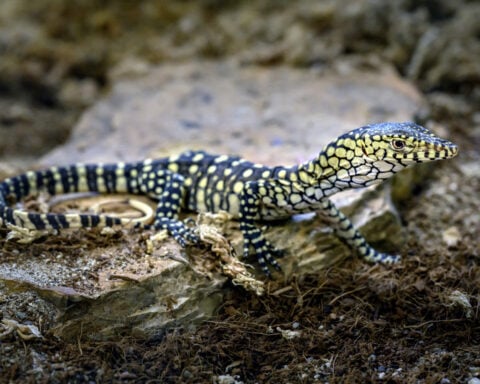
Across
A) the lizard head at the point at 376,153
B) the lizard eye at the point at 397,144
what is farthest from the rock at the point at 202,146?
the lizard eye at the point at 397,144

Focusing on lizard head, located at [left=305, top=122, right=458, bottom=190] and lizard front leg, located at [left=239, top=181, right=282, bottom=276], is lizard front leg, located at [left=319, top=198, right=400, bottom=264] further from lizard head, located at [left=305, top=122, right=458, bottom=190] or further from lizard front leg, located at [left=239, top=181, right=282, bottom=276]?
lizard front leg, located at [left=239, top=181, right=282, bottom=276]

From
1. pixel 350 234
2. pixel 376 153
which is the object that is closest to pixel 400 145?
pixel 376 153

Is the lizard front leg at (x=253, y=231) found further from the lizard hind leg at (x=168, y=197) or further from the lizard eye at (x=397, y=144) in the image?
the lizard eye at (x=397, y=144)

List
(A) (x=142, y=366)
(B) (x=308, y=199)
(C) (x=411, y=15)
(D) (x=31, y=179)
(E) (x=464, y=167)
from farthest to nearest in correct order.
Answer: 1. (C) (x=411, y=15)
2. (E) (x=464, y=167)
3. (D) (x=31, y=179)
4. (B) (x=308, y=199)
5. (A) (x=142, y=366)

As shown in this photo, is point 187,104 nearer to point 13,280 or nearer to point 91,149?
point 91,149

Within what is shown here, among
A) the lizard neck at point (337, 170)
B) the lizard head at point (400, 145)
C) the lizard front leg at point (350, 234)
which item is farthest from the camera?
the lizard front leg at point (350, 234)

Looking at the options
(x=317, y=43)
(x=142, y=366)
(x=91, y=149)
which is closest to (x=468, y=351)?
(x=142, y=366)

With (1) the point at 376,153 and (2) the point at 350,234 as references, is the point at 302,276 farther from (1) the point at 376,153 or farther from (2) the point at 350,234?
(1) the point at 376,153
